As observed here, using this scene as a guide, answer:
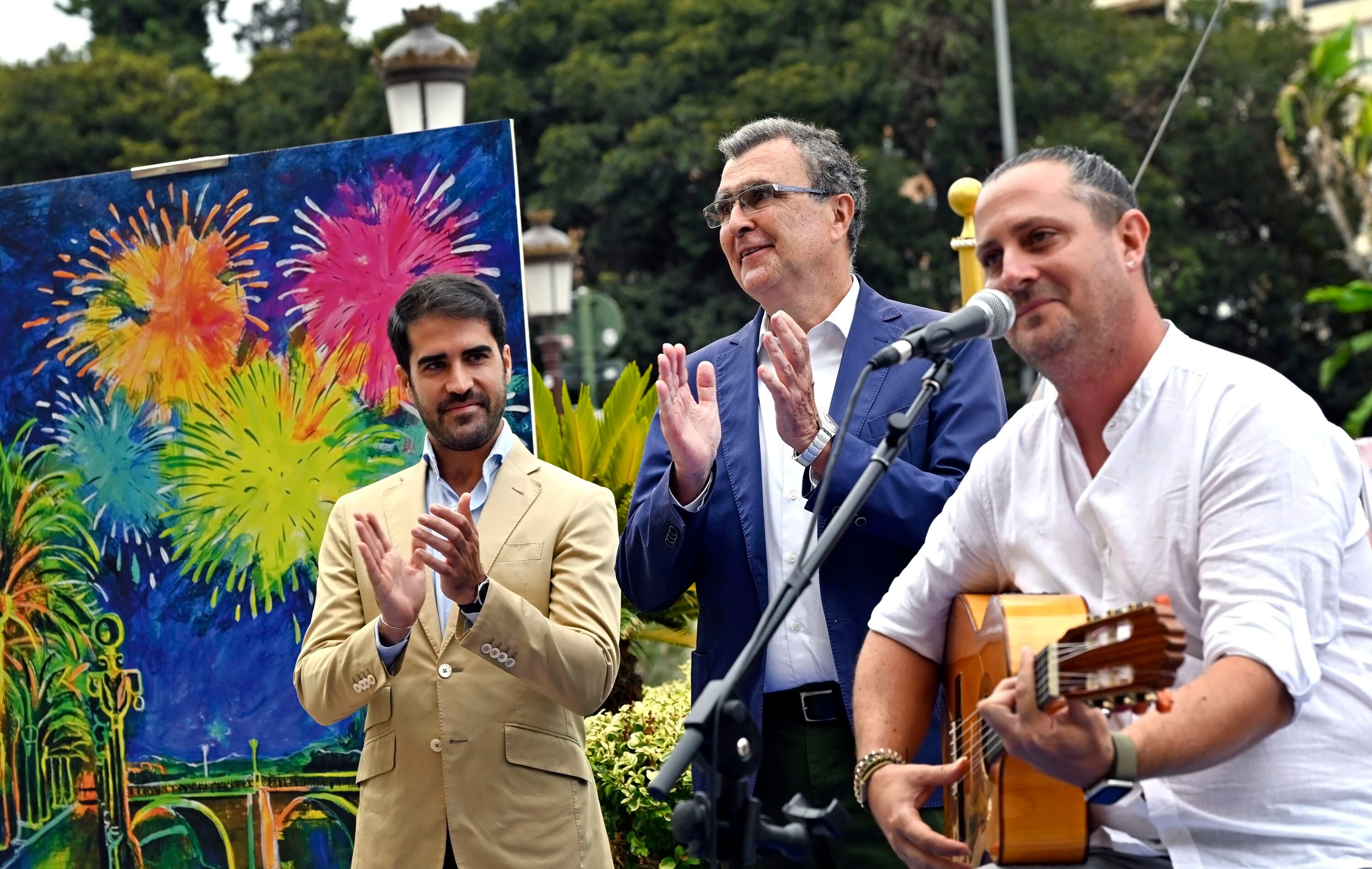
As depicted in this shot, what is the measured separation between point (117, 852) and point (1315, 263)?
1084 inches

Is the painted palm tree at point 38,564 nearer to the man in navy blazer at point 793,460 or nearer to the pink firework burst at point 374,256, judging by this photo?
the pink firework burst at point 374,256

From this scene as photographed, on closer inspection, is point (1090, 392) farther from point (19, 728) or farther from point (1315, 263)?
point (1315, 263)

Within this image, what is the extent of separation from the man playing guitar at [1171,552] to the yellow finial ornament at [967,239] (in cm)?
257

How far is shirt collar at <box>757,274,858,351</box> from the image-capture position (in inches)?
172

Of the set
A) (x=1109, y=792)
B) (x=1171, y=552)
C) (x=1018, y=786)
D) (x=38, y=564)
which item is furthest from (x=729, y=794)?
(x=38, y=564)

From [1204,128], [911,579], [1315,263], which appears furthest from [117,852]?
[1315,263]

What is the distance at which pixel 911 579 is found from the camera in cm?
358

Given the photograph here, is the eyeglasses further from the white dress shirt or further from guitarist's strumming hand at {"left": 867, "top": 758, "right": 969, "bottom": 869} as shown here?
guitarist's strumming hand at {"left": 867, "top": 758, "right": 969, "bottom": 869}

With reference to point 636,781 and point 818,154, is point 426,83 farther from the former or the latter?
point 818,154

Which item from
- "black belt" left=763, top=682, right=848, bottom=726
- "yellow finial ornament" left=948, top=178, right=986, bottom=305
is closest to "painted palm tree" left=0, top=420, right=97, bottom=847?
"black belt" left=763, top=682, right=848, bottom=726

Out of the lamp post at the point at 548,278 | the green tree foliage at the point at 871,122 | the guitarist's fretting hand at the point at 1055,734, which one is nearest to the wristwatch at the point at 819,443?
the guitarist's fretting hand at the point at 1055,734

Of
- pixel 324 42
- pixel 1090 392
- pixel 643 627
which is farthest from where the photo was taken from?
pixel 324 42

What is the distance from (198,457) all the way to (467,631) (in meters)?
2.24

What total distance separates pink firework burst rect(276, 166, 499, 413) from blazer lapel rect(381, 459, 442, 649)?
114cm
